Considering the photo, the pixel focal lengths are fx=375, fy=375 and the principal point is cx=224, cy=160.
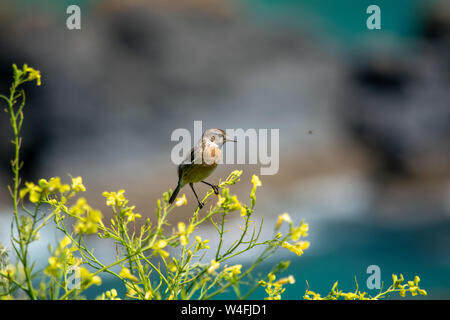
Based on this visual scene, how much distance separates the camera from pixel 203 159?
5.38 feet

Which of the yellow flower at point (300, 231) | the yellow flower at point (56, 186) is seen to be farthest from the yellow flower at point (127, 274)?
the yellow flower at point (300, 231)

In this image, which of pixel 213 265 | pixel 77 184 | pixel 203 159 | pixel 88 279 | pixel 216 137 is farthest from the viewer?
pixel 216 137

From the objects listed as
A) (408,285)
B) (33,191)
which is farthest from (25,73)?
(408,285)

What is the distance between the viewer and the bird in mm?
1629

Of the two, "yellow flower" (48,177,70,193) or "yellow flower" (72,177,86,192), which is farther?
"yellow flower" (72,177,86,192)

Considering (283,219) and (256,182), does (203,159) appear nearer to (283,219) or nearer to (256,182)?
(256,182)

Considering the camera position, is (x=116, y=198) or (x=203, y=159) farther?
(x=203, y=159)

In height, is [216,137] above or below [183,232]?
above

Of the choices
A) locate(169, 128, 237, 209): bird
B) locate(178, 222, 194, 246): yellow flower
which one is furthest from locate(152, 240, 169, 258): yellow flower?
locate(169, 128, 237, 209): bird

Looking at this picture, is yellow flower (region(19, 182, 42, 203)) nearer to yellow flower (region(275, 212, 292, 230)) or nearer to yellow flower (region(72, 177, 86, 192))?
yellow flower (region(72, 177, 86, 192))
